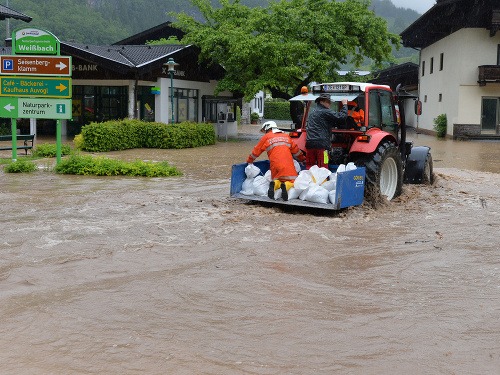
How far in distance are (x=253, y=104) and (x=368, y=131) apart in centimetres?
5980

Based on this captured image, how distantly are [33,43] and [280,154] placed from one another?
358 inches

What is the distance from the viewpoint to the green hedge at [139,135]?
23844 mm

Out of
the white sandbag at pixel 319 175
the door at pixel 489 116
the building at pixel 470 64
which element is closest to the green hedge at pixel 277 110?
the building at pixel 470 64

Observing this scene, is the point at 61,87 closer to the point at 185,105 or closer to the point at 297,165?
Result: the point at 297,165

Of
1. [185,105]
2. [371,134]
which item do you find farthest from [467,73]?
[371,134]

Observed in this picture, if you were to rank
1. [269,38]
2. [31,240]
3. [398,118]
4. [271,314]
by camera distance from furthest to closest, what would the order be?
1. [269,38]
2. [398,118]
3. [31,240]
4. [271,314]

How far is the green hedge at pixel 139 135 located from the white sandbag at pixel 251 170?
43.3 feet

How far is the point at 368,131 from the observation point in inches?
466

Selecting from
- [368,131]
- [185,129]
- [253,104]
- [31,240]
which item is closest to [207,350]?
[31,240]

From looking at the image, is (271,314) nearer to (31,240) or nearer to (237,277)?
(237,277)

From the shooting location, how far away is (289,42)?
30.2m

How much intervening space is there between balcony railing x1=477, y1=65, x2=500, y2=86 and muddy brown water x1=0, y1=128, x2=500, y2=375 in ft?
84.7

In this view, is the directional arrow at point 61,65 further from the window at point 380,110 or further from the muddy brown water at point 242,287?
the window at point 380,110

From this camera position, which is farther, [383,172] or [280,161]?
[383,172]
